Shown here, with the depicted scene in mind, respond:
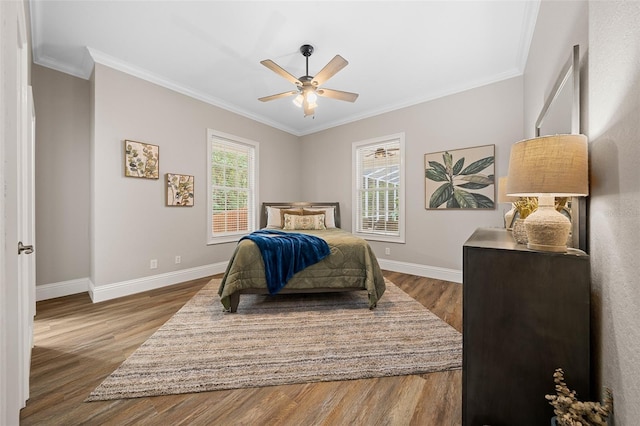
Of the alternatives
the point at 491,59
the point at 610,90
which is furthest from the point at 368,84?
the point at 610,90

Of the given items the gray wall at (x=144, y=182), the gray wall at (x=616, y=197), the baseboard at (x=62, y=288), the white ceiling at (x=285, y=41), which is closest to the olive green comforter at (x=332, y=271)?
the gray wall at (x=144, y=182)

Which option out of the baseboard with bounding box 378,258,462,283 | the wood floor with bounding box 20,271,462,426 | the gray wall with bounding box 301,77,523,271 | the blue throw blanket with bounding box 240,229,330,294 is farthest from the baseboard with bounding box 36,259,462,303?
the blue throw blanket with bounding box 240,229,330,294

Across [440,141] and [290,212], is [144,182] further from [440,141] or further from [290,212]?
[440,141]

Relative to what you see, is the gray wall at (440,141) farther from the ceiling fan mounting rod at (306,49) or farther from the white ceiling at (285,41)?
the ceiling fan mounting rod at (306,49)

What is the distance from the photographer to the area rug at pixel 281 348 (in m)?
1.59

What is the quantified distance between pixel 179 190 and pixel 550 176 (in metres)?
3.92

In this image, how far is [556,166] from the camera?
976 millimetres

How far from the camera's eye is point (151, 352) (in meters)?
1.86

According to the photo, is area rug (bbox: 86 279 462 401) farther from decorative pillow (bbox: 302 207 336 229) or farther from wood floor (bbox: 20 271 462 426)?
decorative pillow (bbox: 302 207 336 229)

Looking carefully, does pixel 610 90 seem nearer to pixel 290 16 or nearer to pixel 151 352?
pixel 290 16

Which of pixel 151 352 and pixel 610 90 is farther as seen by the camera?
pixel 151 352

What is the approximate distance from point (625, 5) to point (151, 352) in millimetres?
2981

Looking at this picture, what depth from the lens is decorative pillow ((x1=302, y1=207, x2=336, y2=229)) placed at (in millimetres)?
4340

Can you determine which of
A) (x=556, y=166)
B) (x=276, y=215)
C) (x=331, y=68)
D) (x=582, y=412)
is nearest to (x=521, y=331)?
(x=582, y=412)
